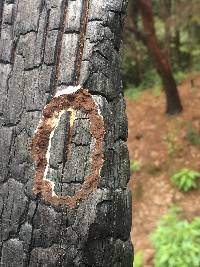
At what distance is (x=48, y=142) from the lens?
48.3 inches

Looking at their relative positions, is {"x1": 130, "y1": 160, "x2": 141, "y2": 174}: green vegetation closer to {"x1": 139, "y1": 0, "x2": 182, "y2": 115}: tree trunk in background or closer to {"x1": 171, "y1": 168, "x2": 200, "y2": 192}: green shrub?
{"x1": 171, "y1": 168, "x2": 200, "y2": 192}: green shrub

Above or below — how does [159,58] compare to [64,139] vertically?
above

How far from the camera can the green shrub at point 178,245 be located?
5.02 meters

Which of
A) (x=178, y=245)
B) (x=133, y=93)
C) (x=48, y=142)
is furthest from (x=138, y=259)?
(x=133, y=93)

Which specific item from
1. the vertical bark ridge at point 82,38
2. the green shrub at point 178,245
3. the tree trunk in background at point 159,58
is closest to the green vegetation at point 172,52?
the tree trunk in background at point 159,58

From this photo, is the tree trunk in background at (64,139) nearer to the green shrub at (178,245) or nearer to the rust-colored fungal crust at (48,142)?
the rust-colored fungal crust at (48,142)

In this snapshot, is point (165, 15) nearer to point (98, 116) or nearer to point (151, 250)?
point (151, 250)

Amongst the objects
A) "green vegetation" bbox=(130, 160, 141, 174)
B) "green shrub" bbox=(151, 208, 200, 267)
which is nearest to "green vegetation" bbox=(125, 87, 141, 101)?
"green vegetation" bbox=(130, 160, 141, 174)

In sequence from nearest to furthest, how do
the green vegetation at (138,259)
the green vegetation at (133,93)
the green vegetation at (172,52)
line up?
the green vegetation at (138,259), the green vegetation at (172,52), the green vegetation at (133,93)

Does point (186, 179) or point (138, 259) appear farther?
point (186, 179)

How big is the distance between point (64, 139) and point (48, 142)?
2.1 inches

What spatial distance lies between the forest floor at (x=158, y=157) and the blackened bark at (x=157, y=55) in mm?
301

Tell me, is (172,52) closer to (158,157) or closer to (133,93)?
(133,93)

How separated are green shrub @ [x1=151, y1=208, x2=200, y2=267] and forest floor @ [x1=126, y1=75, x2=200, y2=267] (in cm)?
49
